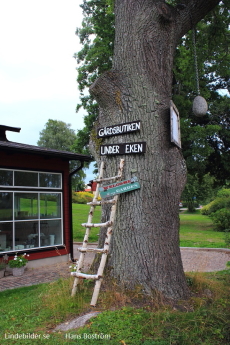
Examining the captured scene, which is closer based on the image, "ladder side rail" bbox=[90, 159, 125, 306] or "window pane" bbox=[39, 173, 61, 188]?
"ladder side rail" bbox=[90, 159, 125, 306]

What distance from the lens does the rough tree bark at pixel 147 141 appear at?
4508mm

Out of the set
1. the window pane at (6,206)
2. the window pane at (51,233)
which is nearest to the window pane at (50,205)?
the window pane at (51,233)

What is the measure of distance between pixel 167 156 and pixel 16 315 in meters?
3.03

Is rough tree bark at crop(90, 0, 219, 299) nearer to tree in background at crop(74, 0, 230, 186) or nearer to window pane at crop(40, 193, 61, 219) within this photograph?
window pane at crop(40, 193, 61, 219)

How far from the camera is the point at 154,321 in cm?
368

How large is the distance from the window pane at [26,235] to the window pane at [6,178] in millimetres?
1184

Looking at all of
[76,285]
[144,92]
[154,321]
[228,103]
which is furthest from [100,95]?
[228,103]

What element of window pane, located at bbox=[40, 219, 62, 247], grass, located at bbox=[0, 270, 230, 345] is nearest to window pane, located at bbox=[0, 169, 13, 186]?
window pane, located at bbox=[40, 219, 62, 247]

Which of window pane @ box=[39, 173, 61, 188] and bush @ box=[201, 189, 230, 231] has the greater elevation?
window pane @ box=[39, 173, 61, 188]

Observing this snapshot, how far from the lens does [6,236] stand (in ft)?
30.0

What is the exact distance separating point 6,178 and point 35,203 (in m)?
1.20

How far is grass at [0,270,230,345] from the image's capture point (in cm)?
338

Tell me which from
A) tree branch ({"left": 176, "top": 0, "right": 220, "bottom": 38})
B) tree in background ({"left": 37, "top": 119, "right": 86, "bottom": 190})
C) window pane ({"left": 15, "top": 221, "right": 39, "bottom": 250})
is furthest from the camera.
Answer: tree in background ({"left": 37, "top": 119, "right": 86, "bottom": 190})

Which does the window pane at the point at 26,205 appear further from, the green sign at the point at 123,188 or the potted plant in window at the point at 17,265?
the green sign at the point at 123,188
